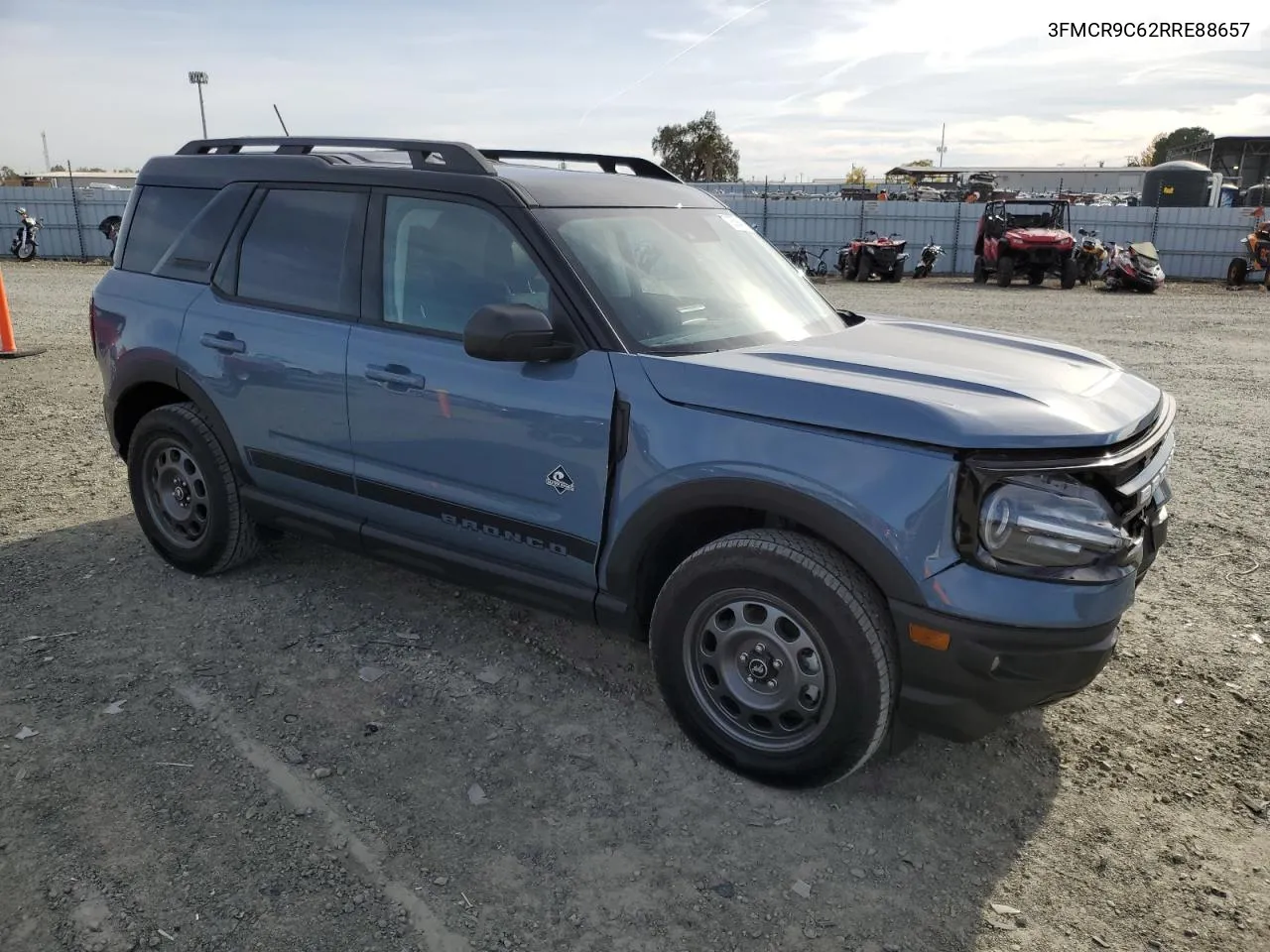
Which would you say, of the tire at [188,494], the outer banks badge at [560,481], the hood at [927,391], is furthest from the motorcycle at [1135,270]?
the outer banks badge at [560,481]

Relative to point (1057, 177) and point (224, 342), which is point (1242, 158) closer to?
point (1057, 177)

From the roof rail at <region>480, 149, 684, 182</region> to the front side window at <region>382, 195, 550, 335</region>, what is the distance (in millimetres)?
817

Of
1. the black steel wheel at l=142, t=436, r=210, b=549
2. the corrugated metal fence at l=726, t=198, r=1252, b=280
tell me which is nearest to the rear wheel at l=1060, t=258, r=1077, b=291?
the corrugated metal fence at l=726, t=198, r=1252, b=280

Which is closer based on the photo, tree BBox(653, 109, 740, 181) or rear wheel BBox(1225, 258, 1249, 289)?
rear wheel BBox(1225, 258, 1249, 289)

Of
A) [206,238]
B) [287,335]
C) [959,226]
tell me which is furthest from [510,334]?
[959,226]

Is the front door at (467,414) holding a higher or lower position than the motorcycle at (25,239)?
lower

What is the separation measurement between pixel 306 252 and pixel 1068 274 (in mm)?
20628

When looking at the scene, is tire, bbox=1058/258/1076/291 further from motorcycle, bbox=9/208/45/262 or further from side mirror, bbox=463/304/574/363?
motorcycle, bbox=9/208/45/262

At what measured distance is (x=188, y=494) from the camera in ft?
15.3

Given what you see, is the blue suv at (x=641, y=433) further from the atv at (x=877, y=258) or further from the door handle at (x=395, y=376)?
the atv at (x=877, y=258)

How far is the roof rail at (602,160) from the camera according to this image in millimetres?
4453

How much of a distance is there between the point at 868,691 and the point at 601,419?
117cm

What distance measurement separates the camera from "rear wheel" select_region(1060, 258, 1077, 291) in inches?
837

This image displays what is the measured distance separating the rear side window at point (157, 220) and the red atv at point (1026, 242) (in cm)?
2001
